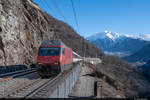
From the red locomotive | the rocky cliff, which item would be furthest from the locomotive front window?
the rocky cliff

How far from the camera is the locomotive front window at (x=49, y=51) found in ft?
59.4

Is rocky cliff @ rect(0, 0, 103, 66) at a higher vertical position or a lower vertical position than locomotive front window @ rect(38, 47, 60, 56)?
higher

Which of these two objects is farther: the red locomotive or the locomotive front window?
the locomotive front window

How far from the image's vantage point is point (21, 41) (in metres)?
28.9

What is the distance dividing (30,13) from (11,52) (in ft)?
39.1

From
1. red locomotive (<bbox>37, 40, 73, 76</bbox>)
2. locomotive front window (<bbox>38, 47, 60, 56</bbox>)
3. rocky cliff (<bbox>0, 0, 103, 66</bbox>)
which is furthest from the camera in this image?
rocky cliff (<bbox>0, 0, 103, 66</bbox>)

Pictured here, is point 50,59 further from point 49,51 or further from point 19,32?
point 19,32

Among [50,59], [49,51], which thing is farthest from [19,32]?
[50,59]

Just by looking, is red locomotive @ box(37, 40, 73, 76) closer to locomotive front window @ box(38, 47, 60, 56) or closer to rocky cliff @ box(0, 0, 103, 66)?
locomotive front window @ box(38, 47, 60, 56)

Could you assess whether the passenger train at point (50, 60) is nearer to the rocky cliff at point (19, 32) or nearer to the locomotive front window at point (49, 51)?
the locomotive front window at point (49, 51)

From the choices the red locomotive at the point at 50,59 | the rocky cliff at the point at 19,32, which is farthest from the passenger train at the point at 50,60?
the rocky cliff at the point at 19,32

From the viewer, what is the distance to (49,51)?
18.3 metres

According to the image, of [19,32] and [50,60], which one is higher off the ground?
[19,32]

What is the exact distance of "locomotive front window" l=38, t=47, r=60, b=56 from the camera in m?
18.1
